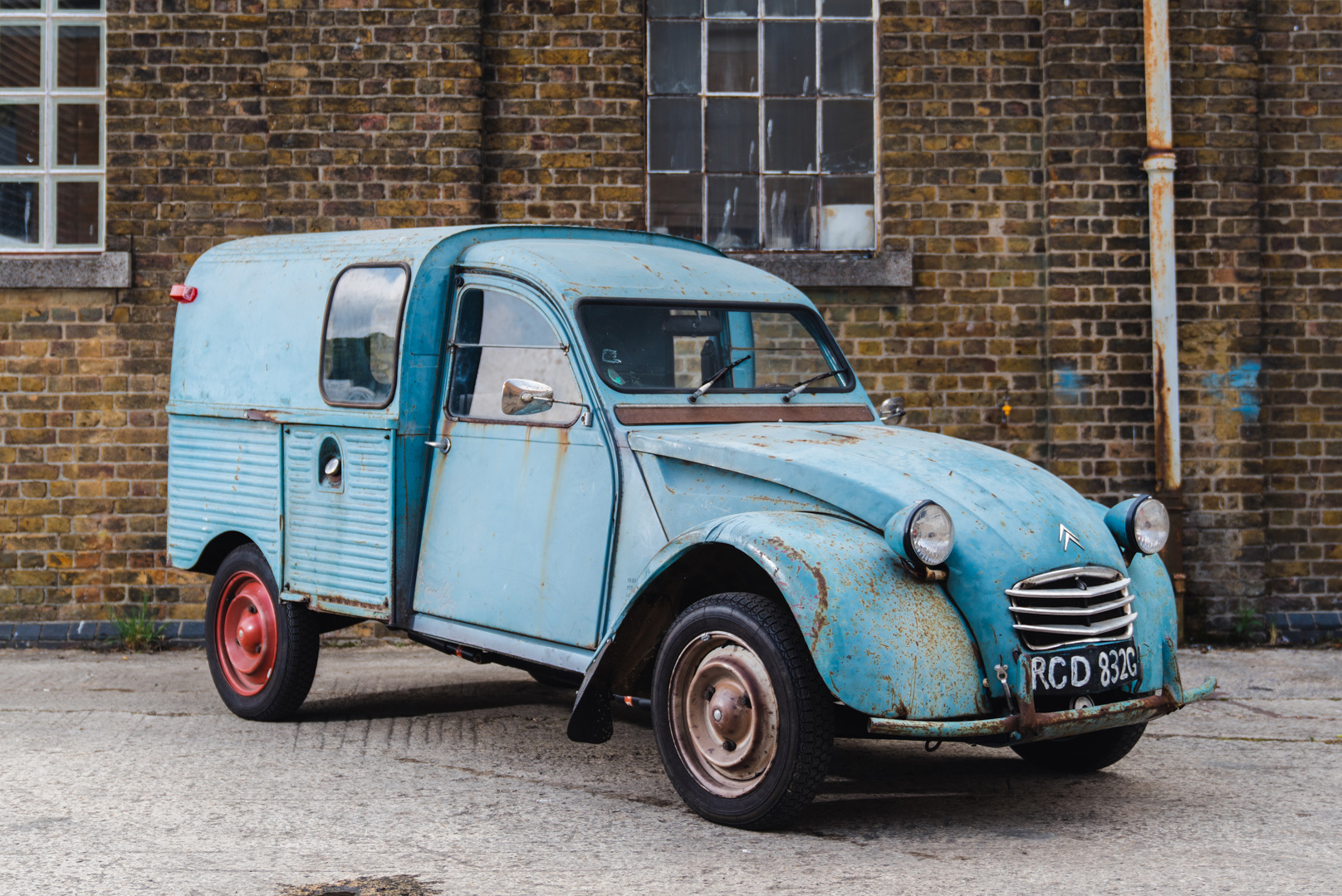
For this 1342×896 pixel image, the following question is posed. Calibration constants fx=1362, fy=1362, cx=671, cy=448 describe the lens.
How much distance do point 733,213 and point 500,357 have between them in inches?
147

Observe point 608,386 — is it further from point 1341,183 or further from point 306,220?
point 1341,183

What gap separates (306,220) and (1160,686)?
5.98m

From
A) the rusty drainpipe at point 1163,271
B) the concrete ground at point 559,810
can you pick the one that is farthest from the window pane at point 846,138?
the concrete ground at point 559,810

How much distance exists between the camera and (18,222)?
8805mm

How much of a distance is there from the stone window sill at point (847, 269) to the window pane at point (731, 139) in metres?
0.68

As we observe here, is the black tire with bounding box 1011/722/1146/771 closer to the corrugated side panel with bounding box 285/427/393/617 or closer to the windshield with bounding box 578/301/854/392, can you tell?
the windshield with bounding box 578/301/854/392

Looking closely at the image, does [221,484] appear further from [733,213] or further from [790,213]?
[790,213]

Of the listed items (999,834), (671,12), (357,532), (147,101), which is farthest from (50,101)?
(999,834)

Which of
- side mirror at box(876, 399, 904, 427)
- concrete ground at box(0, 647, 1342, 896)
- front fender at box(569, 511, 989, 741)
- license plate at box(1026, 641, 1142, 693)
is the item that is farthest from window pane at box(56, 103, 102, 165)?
license plate at box(1026, 641, 1142, 693)

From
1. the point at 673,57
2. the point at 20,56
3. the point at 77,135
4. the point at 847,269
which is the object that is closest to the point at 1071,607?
the point at 847,269

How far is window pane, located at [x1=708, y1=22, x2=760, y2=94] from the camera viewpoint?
349 inches

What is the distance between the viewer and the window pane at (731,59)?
29.1 feet

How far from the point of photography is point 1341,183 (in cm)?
881

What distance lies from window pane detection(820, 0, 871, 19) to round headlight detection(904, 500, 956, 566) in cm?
554
